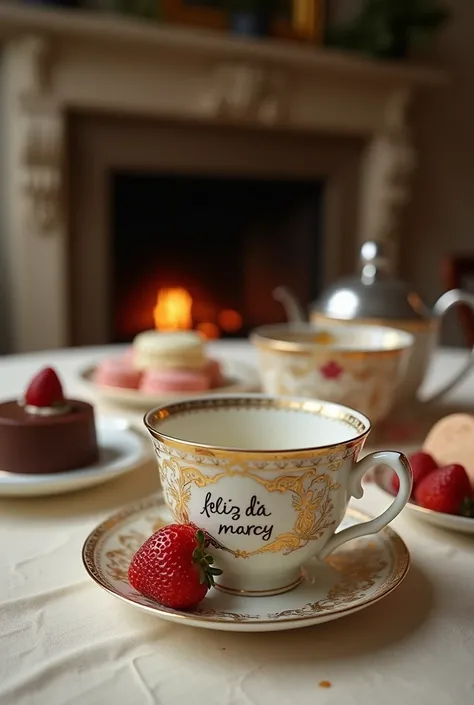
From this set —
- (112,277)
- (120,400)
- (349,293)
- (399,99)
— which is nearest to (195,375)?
(120,400)

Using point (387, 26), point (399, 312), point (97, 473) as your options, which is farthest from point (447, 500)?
point (387, 26)

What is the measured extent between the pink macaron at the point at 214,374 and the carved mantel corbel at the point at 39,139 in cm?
177

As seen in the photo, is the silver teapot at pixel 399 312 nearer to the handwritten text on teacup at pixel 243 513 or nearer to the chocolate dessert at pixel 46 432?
the chocolate dessert at pixel 46 432

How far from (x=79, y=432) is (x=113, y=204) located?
7.95ft

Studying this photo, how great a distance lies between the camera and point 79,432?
61cm

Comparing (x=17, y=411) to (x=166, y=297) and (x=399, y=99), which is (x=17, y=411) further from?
(x=399, y=99)

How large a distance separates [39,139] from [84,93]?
224 mm

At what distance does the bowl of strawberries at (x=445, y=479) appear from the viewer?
501mm

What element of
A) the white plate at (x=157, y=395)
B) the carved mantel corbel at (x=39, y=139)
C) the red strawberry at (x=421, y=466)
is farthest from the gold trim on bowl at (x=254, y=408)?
the carved mantel corbel at (x=39, y=139)

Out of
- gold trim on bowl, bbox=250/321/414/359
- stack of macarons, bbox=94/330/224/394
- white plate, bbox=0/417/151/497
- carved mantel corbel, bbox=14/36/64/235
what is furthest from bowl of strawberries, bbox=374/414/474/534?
carved mantel corbel, bbox=14/36/64/235

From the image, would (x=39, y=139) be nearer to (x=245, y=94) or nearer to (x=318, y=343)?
(x=245, y=94)

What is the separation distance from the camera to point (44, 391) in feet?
2.04

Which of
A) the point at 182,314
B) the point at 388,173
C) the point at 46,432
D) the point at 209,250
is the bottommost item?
the point at 182,314

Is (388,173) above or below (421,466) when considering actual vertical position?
above
